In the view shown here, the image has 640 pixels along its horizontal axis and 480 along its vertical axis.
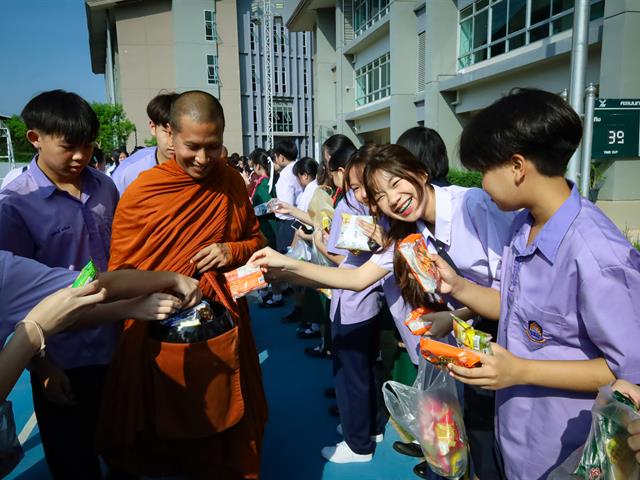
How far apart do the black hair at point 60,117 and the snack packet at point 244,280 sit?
816 millimetres

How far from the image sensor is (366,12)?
18.7 m

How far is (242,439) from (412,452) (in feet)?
4.39

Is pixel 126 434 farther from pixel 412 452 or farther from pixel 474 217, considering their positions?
pixel 412 452

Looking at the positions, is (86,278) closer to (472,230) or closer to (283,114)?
(472,230)

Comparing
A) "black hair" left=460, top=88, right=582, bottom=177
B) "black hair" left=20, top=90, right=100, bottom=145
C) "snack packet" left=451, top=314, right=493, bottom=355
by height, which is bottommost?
"snack packet" left=451, top=314, right=493, bottom=355

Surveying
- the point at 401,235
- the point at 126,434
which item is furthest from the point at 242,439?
the point at 401,235

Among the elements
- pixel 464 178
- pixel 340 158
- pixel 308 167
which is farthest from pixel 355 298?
pixel 464 178

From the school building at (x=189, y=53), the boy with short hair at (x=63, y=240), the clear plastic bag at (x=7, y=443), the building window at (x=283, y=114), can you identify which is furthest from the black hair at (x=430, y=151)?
the building window at (x=283, y=114)

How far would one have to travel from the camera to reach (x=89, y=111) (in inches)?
75.7

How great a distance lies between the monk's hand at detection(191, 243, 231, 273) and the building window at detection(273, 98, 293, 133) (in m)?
37.2

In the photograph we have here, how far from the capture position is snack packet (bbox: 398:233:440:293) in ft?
4.87

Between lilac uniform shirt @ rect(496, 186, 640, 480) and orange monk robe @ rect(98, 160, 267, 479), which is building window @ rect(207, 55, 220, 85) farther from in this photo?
lilac uniform shirt @ rect(496, 186, 640, 480)

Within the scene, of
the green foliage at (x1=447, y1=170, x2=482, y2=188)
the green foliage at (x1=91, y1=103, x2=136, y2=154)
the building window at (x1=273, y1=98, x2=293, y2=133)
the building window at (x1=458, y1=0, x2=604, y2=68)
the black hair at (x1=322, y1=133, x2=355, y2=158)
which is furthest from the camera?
the building window at (x1=273, y1=98, x2=293, y2=133)

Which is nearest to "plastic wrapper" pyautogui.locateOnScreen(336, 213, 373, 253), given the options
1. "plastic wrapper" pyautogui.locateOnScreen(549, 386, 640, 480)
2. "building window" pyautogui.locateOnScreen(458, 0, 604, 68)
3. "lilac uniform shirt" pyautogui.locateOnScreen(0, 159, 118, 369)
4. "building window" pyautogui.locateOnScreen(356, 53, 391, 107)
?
"lilac uniform shirt" pyautogui.locateOnScreen(0, 159, 118, 369)
